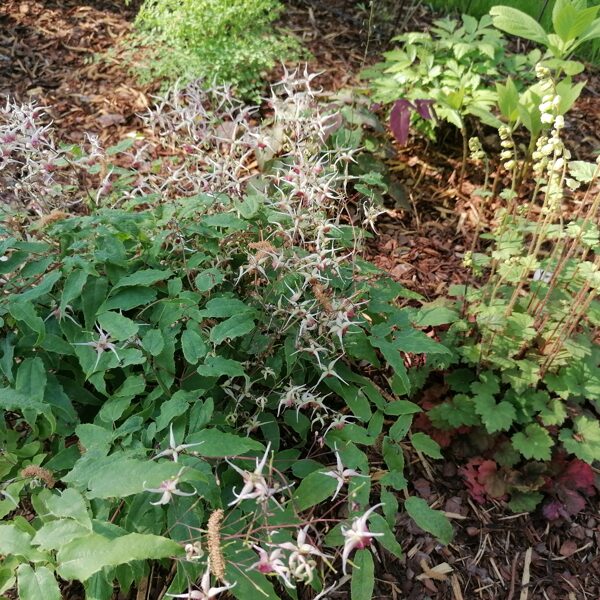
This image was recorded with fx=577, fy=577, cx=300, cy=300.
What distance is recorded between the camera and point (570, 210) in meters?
3.05

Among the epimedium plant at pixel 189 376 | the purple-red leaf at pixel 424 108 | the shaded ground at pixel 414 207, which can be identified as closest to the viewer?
the epimedium plant at pixel 189 376

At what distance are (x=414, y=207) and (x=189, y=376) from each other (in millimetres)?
1822

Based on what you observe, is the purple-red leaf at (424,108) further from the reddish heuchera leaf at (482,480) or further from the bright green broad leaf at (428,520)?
the bright green broad leaf at (428,520)

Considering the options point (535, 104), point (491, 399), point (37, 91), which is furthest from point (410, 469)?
point (37, 91)

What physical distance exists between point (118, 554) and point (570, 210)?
281cm

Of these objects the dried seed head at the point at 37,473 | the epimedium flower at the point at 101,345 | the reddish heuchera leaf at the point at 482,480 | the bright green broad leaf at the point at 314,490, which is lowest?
the reddish heuchera leaf at the point at 482,480

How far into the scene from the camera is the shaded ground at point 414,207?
1.94 metres

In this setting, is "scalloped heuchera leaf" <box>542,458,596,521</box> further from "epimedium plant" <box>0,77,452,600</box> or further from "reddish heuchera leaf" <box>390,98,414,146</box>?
"reddish heuchera leaf" <box>390,98,414,146</box>

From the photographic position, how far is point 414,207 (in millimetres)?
3066

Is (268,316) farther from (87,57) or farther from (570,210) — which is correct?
(87,57)

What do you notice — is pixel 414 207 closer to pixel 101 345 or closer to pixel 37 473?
pixel 101 345

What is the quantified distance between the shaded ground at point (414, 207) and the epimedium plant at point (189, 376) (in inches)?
13.0

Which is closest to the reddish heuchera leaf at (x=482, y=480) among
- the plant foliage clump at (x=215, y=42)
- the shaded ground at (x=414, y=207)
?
the shaded ground at (x=414, y=207)

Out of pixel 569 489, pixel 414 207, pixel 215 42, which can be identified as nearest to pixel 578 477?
pixel 569 489
